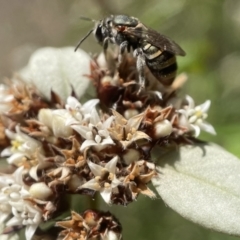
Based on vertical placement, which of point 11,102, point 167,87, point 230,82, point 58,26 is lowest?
point 11,102

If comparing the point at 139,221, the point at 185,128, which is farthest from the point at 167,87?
the point at 139,221

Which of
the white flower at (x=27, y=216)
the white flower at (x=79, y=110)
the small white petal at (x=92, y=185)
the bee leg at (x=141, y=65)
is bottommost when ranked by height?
the white flower at (x=27, y=216)

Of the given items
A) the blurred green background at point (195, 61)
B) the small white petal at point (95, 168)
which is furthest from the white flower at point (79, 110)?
the blurred green background at point (195, 61)

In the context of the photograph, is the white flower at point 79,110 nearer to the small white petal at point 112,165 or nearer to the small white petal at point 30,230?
the small white petal at point 112,165

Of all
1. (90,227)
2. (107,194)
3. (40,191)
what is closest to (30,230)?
(40,191)

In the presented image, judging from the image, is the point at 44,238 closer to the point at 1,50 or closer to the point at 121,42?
the point at 121,42

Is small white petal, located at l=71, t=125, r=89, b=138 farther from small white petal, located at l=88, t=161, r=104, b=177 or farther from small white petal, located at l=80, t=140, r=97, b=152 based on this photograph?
small white petal, located at l=88, t=161, r=104, b=177

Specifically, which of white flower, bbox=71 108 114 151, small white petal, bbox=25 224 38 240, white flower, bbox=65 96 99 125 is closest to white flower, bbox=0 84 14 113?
white flower, bbox=65 96 99 125
